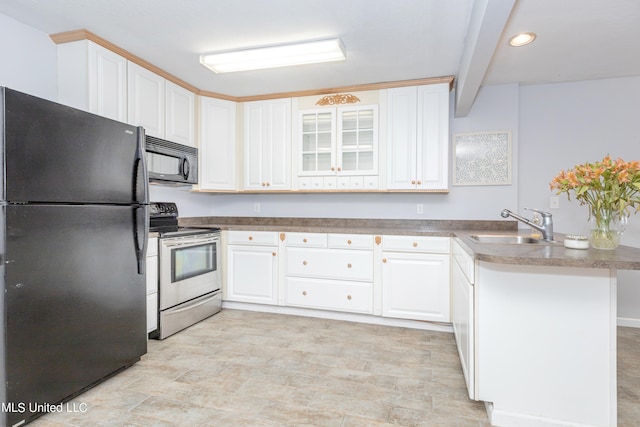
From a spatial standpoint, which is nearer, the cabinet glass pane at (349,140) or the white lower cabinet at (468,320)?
the white lower cabinet at (468,320)

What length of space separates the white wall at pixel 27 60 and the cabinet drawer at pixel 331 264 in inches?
89.9

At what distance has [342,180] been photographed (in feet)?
11.3

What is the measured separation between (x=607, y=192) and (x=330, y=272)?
7.02ft

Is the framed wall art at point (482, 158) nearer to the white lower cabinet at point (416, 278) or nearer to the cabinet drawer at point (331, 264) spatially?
the white lower cabinet at point (416, 278)

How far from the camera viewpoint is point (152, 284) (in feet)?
8.73

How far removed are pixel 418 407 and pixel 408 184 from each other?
199cm

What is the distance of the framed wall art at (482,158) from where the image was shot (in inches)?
128

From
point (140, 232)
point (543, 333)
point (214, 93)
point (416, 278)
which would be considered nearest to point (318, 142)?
point (214, 93)

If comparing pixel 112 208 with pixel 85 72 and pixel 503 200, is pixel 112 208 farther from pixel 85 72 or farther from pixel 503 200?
pixel 503 200

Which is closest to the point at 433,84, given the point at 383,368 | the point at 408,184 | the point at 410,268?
the point at 408,184

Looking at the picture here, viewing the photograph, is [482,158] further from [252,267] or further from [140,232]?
[140,232]

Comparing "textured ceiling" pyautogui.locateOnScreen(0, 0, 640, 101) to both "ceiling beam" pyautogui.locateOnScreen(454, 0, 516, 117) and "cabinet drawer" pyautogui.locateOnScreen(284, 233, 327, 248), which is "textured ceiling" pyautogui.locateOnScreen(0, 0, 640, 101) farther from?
"cabinet drawer" pyautogui.locateOnScreen(284, 233, 327, 248)

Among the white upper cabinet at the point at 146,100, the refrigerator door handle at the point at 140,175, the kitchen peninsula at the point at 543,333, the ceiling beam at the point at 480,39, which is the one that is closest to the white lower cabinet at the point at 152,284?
the refrigerator door handle at the point at 140,175

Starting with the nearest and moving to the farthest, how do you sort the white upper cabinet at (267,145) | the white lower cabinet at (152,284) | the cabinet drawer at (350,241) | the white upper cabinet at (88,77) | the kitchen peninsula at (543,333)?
the kitchen peninsula at (543,333), the white upper cabinet at (88,77), the white lower cabinet at (152,284), the cabinet drawer at (350,241), the white upper cabinet at (267,145)
